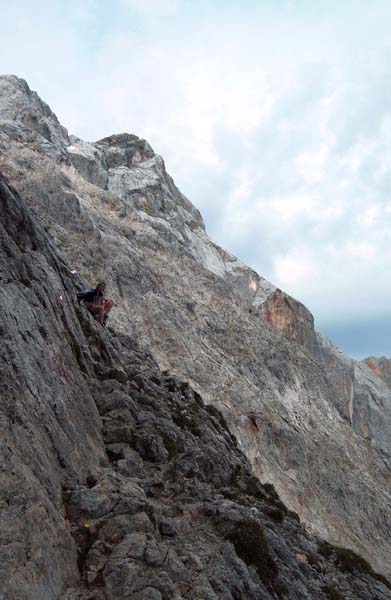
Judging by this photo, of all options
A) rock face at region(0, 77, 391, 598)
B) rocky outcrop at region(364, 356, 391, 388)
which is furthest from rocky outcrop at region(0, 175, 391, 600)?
rocky outcrop at region(364, 356, 391, 388)

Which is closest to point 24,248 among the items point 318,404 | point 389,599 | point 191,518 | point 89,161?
point 191,518

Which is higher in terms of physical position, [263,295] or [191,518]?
[263,295]

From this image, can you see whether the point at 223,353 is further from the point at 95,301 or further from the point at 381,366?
the point at 381,366

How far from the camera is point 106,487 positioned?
1125 centimetres

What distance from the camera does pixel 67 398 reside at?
12992mm

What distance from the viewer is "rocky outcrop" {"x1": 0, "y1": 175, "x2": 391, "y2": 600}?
893cm

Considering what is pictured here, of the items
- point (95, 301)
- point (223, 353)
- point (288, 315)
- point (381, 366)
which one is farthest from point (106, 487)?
point (381, 366)

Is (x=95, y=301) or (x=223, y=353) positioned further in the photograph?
(x=223, y=353)

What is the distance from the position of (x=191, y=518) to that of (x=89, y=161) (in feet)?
237

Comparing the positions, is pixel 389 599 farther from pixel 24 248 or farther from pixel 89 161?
pixel 89 161

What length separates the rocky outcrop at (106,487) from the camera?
352 inches

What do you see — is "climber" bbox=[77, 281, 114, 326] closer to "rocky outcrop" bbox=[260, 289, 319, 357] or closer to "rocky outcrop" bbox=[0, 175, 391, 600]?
"rocky outcrop" bbox=[0, 175, 391, 600]

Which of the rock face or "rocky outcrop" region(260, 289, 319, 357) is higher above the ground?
"rocky outcrop" region(260, 289, 319, 357)

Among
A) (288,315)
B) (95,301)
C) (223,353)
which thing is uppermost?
(288,315)
